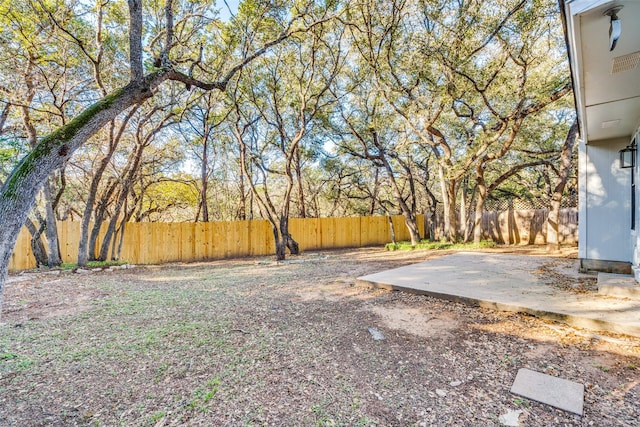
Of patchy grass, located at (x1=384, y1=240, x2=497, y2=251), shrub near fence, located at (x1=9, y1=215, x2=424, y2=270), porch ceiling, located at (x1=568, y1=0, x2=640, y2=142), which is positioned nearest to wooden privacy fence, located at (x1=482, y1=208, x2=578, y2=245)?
patchy grass, located at (x1=384, y1=240, x2=497, y2=251)

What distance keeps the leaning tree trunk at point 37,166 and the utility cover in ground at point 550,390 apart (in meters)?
3.17

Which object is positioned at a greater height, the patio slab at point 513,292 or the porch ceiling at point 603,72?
the porch ceiling at point 603,72

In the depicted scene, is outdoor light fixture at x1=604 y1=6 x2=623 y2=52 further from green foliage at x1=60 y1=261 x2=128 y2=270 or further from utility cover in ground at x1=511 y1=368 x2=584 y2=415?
green foliage at x1=60 y1=261 x2=128 y2=270

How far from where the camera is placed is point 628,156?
4059 mm

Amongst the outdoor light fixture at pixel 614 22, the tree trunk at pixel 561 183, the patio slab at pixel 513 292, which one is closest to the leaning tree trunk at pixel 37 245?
the patio slab at pixel 513 292

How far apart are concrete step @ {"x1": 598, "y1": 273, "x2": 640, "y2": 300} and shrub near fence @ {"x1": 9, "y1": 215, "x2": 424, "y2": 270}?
833cm

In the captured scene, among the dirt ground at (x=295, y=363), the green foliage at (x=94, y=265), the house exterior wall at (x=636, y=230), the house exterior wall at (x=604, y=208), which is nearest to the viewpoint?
the dirt ground at (x=295, y=363)

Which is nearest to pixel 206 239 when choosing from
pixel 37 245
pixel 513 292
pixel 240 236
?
pixel 240 236

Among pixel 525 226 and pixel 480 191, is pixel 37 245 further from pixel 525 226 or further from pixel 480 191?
pixel 525 226

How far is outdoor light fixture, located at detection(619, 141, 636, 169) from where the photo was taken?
12.9ft

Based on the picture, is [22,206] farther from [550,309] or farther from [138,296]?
[550,309]

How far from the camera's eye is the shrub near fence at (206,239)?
295 inches

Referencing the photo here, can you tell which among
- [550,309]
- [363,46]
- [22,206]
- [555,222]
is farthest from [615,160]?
[22,206]

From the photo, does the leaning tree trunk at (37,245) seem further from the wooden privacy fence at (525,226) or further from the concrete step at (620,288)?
the wooden privacy fence at (525,226)
